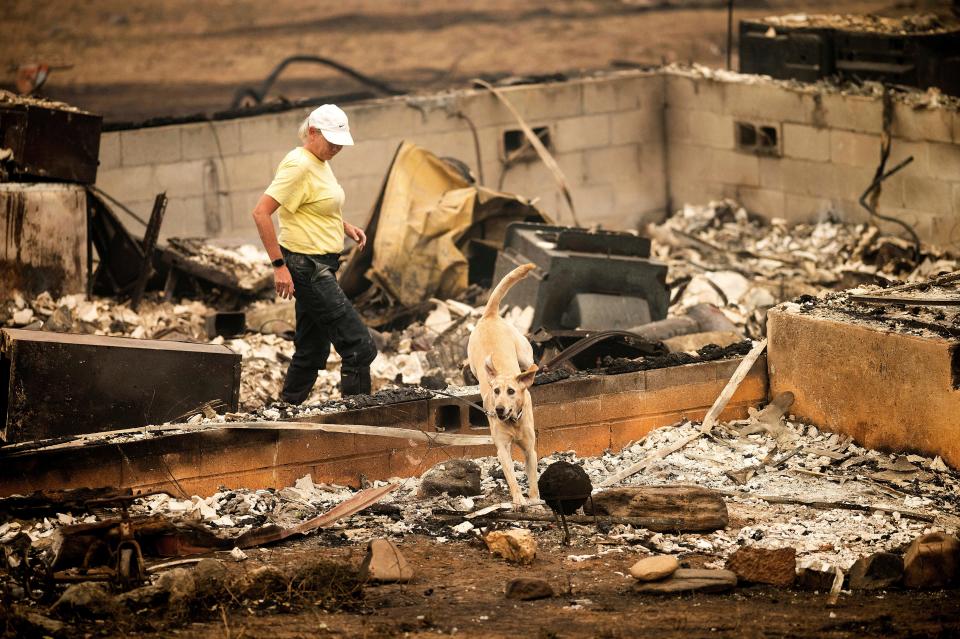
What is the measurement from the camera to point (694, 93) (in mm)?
15773

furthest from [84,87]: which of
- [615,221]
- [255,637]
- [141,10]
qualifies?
[255,637]

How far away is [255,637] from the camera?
18.3 ft

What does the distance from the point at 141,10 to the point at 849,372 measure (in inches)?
734

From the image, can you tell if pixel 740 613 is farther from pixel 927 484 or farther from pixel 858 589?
pixel 927 484

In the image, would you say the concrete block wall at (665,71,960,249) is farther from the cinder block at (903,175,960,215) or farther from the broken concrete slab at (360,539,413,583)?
the broken concrete slab at (360,539,413,583)

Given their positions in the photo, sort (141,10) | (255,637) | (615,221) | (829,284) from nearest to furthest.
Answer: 1. (255,637)
2. (829,284)
3. (615,221)
4. (141,10)

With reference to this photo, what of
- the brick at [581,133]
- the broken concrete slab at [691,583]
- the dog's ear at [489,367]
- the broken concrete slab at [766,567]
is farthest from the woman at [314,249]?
the brick at [581,133]

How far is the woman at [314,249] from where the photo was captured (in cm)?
819

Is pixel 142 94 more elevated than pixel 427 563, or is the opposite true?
pixel 142 94

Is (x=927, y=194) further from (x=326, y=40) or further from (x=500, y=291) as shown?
(x=326, y=40)

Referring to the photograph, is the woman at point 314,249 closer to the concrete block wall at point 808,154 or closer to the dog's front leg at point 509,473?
the dog's front leg at point 509,473

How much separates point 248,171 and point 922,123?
22.2 feet

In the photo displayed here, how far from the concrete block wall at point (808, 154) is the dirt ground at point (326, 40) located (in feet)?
18.8

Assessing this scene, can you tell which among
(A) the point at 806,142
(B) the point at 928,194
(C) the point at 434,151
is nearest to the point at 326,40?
(C) the point at 434,151
